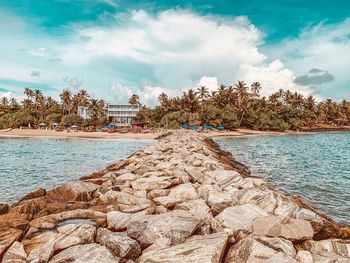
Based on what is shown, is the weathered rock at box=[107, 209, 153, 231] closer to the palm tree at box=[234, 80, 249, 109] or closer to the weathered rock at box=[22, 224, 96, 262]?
the weathered rock at box=[22, 224, 96, 262]

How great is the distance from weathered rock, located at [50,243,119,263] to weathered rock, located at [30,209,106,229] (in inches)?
42.3

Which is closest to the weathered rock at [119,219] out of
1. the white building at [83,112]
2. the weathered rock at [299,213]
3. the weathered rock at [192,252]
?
the weathered rock at [192,252]

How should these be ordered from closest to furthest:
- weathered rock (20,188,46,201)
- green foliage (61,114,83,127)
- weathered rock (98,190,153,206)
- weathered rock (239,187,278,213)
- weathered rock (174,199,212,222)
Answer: weathered rock (174,199,212,222) → weathered rock (239,187,278,213) → weathered rock (98,190,153,206) → weathered rock (20,188,46,201) → green foliage (61,114,83,127)

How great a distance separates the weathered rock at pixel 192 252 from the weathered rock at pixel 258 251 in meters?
0.20

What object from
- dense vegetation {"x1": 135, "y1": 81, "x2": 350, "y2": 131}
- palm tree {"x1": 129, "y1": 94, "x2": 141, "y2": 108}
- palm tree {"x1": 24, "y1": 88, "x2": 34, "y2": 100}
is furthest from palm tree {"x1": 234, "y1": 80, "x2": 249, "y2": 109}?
palm tree {"x1": 24, "y1": 88, "x2": 34, "y2": 100}

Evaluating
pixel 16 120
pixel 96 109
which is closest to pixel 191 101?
pixel 96 109

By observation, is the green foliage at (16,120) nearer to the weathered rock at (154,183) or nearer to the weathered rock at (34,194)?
the weathered rock at (34,194)

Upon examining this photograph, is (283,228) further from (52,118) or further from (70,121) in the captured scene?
(52,118)

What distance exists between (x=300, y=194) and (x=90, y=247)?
10.1 meters

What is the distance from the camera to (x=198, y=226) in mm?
4977

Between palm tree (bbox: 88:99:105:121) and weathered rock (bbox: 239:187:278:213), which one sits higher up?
palm tree (bbox: 88:99:105:121)

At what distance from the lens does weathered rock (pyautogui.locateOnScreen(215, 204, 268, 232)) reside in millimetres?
5284

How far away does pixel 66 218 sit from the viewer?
551 cm

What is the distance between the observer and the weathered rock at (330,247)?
14.9 ft
